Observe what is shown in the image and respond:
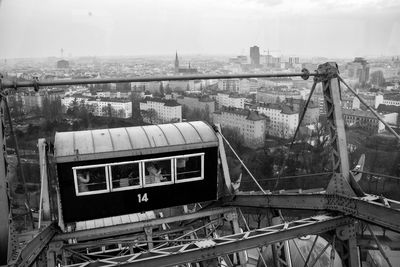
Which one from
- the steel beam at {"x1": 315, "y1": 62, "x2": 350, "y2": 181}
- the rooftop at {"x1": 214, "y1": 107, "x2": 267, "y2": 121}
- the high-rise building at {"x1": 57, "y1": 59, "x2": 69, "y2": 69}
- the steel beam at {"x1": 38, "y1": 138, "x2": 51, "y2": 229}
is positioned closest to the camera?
the steel beam at {"x1": 315, "y1": 62, "x2": 350, "y2": 181}

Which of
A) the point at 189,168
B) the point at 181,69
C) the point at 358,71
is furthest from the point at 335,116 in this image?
the point at 358,71

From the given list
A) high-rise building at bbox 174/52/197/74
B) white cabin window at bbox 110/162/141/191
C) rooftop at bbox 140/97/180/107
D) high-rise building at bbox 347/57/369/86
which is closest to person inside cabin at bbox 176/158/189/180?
white cabin window at bbox 110/162/141/191

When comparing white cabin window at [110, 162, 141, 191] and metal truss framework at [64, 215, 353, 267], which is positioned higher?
white cabin window at [110, 162, 141, 191]

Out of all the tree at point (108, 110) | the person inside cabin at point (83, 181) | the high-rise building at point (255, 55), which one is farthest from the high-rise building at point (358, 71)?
the person inside cabin at point (83, 181)

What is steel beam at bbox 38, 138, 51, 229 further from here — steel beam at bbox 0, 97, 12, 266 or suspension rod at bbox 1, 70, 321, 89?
steel beam at bbox 0, 97, 12, 266

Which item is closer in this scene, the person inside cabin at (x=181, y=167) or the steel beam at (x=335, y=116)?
the steel beam at (x=335, y=116)

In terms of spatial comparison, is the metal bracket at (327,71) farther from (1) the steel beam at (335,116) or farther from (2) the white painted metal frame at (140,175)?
(2) the white painted metal frame at (140,175)
